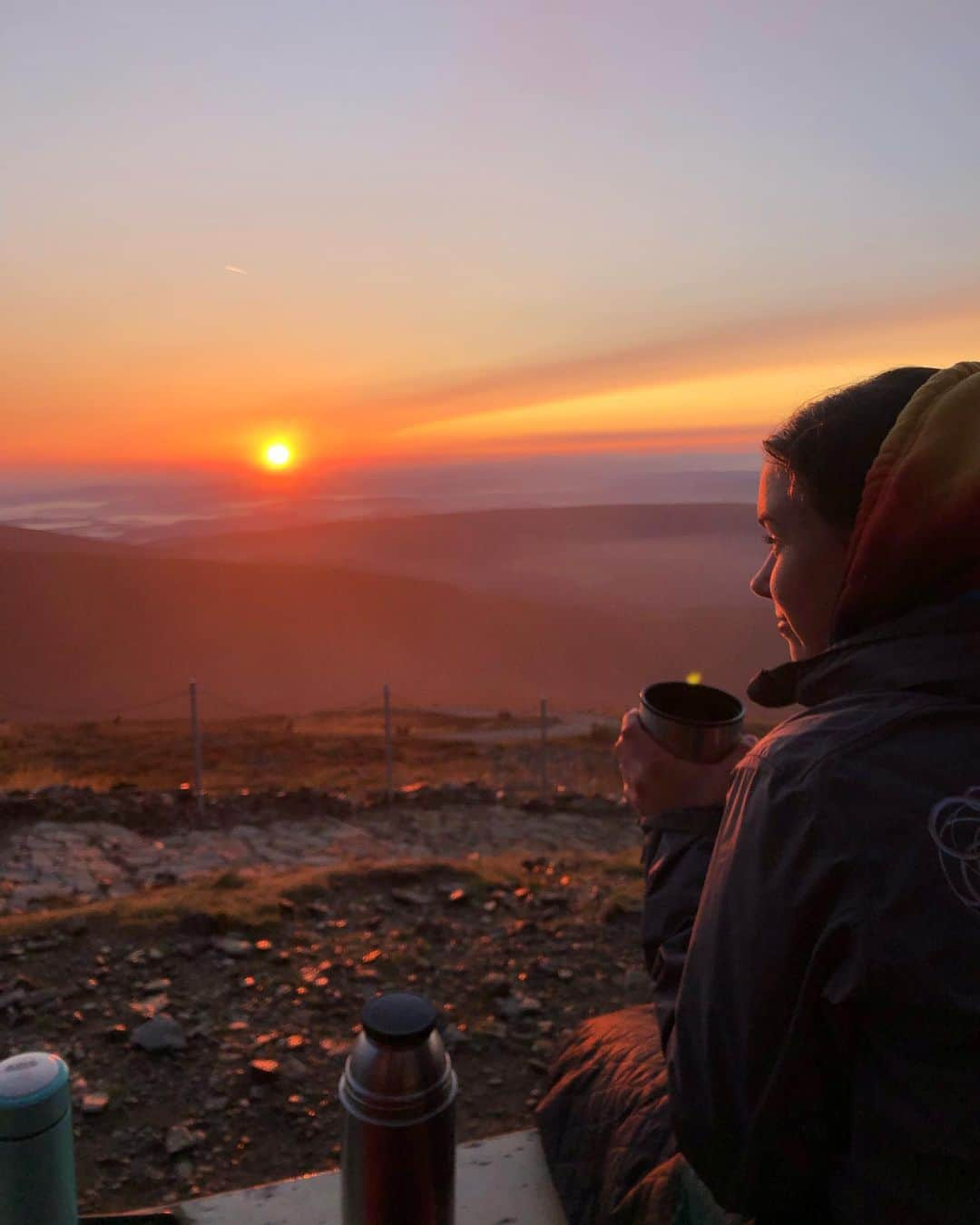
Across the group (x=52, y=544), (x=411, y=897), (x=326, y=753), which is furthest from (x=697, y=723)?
(x=52, y=544)

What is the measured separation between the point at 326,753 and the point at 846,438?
16.9 metres

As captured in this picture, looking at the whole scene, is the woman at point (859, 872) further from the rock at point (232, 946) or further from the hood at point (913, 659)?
the rock at point (232, 946)

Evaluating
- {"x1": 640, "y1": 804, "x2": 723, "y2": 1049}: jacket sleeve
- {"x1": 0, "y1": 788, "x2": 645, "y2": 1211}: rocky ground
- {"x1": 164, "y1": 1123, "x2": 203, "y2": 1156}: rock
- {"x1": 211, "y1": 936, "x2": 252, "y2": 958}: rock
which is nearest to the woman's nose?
{"x1": 640, "y1": 804, "x2": 723, "y2": 1049}: jacket sleeve

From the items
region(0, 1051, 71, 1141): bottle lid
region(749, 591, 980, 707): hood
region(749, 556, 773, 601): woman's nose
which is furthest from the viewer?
region(749, 556, 773, 601): woman's nose

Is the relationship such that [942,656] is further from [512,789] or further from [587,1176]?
[512,789]

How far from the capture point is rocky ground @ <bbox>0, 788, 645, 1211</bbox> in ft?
11.5

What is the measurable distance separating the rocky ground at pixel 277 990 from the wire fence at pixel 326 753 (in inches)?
196

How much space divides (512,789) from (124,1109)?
9.68 m

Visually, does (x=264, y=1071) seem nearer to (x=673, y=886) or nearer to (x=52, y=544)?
(x=673, y=886)

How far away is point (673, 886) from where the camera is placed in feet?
6.48

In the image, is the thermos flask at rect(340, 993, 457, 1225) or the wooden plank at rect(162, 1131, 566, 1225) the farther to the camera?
the wooden plank at rect(162, 1131, 566, 1225)

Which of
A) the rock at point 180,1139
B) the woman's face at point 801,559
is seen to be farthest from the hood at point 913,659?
the rock at point 180,1139

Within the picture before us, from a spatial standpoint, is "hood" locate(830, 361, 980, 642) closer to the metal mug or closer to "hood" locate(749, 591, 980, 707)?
"hood" locate(749, 591, 980, 707)

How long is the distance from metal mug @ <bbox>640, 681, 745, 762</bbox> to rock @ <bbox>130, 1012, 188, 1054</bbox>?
2.81 m
